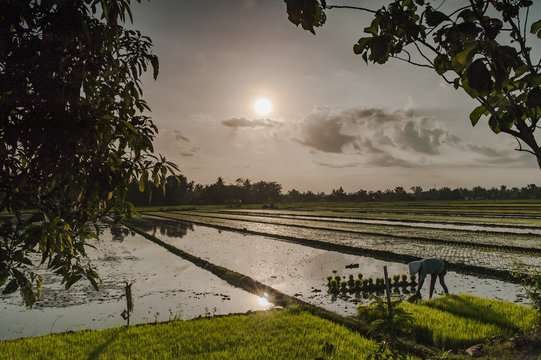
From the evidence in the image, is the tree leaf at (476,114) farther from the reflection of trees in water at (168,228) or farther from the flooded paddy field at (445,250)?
the reflection of trees in water at (168,228)

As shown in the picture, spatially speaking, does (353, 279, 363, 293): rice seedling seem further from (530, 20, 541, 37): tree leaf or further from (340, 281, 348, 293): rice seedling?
(530, 20, 541, 37): tree leaf

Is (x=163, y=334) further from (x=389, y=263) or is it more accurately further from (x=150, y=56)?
(x=389, y=263)

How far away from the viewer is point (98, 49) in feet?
6.47

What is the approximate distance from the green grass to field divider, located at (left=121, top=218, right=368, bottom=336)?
3.40 ft

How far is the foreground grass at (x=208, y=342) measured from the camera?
4672 millimetres

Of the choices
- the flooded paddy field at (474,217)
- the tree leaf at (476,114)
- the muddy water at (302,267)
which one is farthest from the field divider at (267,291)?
the flooded paddy field at (474,217)

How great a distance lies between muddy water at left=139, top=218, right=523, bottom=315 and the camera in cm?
824

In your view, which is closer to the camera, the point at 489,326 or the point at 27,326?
the point at 489,326

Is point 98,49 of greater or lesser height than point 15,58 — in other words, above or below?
above

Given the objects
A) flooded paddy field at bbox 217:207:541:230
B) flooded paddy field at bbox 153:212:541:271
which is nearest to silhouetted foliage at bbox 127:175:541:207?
flooded paddy field at bbox 217:207:541:230

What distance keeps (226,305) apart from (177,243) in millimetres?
10489

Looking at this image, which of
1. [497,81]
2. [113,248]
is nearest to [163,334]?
[497,81]

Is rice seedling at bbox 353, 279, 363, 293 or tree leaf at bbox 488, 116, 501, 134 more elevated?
tree leaf at bbox 488, 116, 501, 134

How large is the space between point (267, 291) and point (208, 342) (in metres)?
3.87
